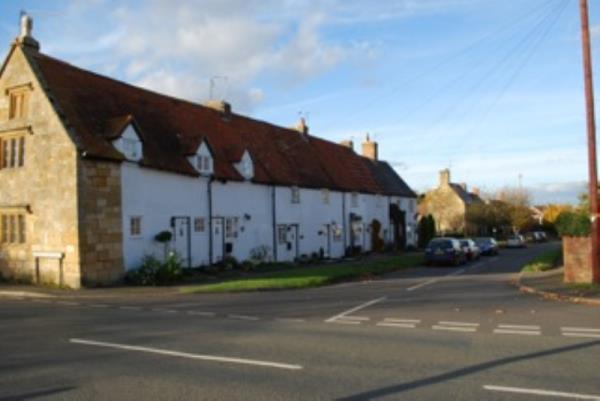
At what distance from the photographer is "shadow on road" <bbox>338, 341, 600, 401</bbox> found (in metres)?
7.16

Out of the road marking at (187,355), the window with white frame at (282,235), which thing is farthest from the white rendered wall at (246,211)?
the road marking at (187,355)

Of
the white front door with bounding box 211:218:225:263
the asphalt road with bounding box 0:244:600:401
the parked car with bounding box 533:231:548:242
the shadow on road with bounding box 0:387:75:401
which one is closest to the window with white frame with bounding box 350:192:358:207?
the white front door with bounding box 211:218:225:263

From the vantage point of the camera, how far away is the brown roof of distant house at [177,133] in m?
24.1

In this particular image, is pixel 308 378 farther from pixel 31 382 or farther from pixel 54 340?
pixel 54 340

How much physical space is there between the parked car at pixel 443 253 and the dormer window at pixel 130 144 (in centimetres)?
1791

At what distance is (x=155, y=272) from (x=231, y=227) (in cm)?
805

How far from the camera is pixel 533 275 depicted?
24609 millimetres

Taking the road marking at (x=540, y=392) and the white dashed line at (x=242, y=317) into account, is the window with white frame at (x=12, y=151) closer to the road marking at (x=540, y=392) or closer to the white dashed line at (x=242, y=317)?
the white dashed line at (x=242, y=317)

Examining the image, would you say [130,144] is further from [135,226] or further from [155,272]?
[155,272]

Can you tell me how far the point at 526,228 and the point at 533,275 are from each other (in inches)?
2714

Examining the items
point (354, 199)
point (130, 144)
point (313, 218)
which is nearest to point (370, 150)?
point (354, 199)

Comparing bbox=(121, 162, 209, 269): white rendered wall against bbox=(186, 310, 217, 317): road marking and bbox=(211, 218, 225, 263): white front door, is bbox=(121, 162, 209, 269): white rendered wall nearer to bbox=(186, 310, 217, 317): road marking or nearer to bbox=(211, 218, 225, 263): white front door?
bbox=(211, 218, 225, 263): white front door

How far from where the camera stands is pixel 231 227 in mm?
31156

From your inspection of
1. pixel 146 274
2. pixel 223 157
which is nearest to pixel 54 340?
pixel 146 274
